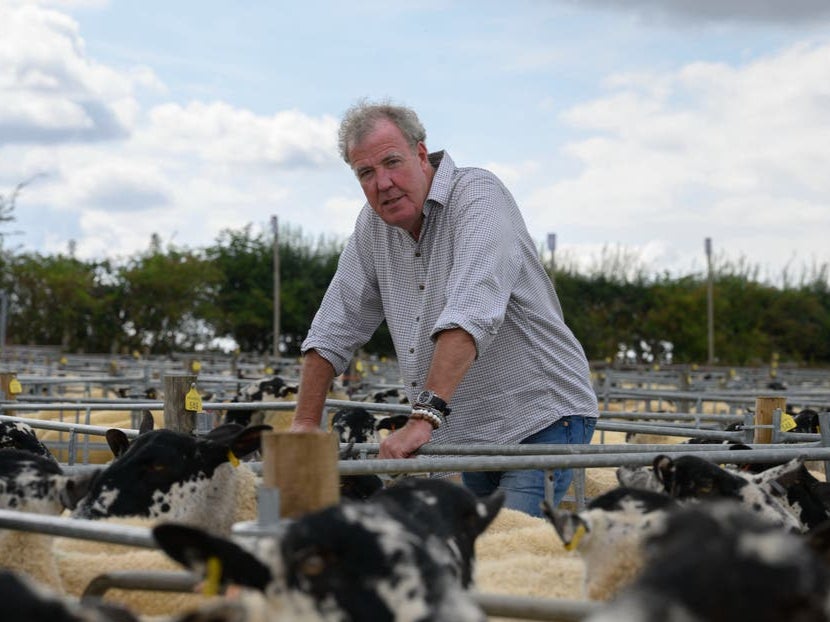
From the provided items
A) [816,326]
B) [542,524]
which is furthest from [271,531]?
[816,326]

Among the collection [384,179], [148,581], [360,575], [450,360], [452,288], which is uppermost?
[384,179]

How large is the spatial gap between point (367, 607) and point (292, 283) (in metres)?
43.1

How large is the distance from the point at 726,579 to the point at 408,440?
7.42ft

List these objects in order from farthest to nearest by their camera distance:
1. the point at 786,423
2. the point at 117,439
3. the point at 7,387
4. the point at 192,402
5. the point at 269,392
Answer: the point at 269,392
the point at 7,387
the point at 786,423
the point at 192,402
the point at 117,439

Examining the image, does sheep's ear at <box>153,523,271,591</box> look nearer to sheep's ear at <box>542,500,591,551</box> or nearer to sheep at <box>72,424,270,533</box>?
sheep's ear at <box>542,500,591,551</box>

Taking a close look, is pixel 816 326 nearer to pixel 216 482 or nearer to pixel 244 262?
pixel 244 262

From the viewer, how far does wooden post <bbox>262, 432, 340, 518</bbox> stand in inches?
92.4

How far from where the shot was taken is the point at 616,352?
45.3m

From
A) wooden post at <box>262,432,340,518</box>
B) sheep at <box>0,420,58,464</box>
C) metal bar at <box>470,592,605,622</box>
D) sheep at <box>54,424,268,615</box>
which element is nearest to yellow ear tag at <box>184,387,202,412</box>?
sheep at <box>0,420,58,464</box>

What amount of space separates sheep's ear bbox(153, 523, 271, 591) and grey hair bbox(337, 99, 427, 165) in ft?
7.86

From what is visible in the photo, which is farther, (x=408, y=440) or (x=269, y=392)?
(x=269, y=392)

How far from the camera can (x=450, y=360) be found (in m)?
3.79

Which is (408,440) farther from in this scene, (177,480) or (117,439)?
(117,439)

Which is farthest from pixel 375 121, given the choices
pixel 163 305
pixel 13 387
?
pixel 163 305
